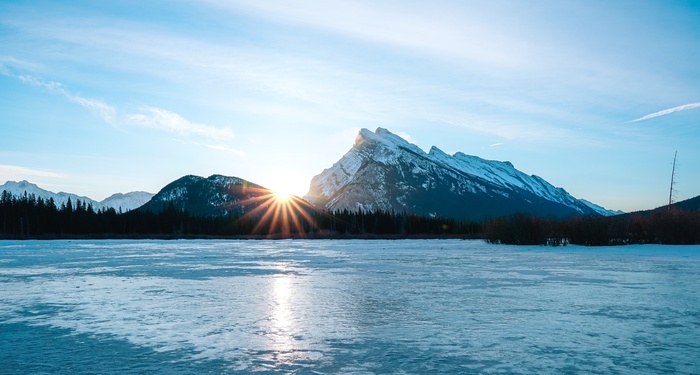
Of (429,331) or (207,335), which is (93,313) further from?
(429,331)

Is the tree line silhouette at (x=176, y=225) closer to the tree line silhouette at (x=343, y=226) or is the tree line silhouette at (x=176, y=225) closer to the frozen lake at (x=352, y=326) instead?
the tree line silhouette at (x=343, y=226)

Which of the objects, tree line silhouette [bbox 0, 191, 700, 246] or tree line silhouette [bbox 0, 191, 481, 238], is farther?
tree line silhouette [bbox 0, 191, 481, 238]

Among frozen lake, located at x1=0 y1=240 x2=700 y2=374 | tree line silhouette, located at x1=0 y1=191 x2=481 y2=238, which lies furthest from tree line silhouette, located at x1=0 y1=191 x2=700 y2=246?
frozen lake, located at x1=0 y1=240 x2=700 y2=374

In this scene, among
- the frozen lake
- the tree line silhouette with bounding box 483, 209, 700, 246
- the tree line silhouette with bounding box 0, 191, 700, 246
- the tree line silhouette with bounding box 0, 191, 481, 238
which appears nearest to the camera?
the frozen lake

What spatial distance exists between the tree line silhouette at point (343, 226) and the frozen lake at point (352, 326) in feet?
115

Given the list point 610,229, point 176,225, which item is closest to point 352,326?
point 610,229

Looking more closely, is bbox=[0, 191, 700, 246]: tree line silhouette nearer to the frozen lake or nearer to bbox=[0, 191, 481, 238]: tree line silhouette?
bbox=[0, 191, 481, 238]: tree line silhouette

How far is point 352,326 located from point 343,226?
137917 millimetres

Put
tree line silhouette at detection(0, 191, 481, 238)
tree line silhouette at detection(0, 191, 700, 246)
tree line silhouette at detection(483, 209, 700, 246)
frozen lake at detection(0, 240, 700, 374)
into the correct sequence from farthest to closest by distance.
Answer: tree line silhouette at detection(0, 191, 481, 238), tree line silhouette at detection(0, 191, 700, 246), tree line silhouette at detection(483, 209, 700, 246), frozen lake at detection(0, 240, 700, 374)

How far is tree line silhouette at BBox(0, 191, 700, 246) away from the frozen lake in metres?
35.0

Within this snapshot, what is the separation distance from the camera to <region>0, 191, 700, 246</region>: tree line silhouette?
52.3 meters

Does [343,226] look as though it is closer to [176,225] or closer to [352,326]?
[176,225]

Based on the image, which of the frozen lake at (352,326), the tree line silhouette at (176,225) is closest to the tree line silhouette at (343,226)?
the tree line silhouette at (176,225)

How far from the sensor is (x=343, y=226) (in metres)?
149
